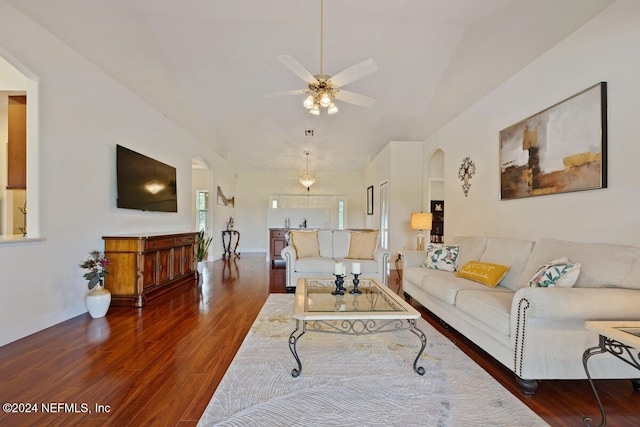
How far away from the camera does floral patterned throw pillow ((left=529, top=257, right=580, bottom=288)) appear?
202cm

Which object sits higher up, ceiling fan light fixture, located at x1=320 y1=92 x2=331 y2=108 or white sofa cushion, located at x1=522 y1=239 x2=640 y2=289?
ceiling fan light fixture, located at x1=320 y1=92 x2=331 y2=108

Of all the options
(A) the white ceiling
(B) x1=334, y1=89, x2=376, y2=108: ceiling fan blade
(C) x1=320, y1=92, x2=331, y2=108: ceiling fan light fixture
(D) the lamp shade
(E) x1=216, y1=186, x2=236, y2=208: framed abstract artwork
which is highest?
(A) the white ceiling

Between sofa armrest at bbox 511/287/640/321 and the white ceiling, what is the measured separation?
7.65 ft

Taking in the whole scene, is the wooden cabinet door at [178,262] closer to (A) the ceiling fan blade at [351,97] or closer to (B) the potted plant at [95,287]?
(B) the potted plant at [95,287]

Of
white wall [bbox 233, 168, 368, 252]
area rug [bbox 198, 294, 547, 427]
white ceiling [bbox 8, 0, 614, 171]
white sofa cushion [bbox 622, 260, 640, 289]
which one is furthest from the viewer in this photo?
white wall [bbox 233, 168, 368, 252]

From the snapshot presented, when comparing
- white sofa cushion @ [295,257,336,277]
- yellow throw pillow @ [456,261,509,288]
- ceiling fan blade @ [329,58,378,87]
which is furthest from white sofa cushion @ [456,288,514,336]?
ceiling fan blade @ [329,58,378,87]

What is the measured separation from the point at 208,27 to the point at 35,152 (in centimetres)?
248

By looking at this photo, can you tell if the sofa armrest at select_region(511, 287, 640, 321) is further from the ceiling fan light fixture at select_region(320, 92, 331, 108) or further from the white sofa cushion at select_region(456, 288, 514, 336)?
the ceiling fan light fixture at select_region(320, 92, 331, 108)

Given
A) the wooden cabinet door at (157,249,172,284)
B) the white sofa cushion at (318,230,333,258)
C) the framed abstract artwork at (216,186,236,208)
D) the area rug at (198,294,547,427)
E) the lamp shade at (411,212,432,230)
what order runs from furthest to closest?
1. the framed abstract artwork at (216,186,236,208)
2. the lamp shade at (411,212,432,230)
3. the white sofa cushion at (318,230,333,258)
4. the wooden cabinet door at (157,249,172,284)
5. the area rug at (198,294,547,427)

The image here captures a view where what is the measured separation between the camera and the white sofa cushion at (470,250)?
3268 mm

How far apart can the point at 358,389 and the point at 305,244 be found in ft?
9.61

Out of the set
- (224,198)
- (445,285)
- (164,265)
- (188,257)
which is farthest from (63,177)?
(224,198)

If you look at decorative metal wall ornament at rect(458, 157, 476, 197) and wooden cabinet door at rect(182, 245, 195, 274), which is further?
wooden cabinet door at rect(182, 245, 195, 274)

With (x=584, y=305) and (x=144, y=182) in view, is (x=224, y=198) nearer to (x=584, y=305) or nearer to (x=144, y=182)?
(x=144, y=182)
